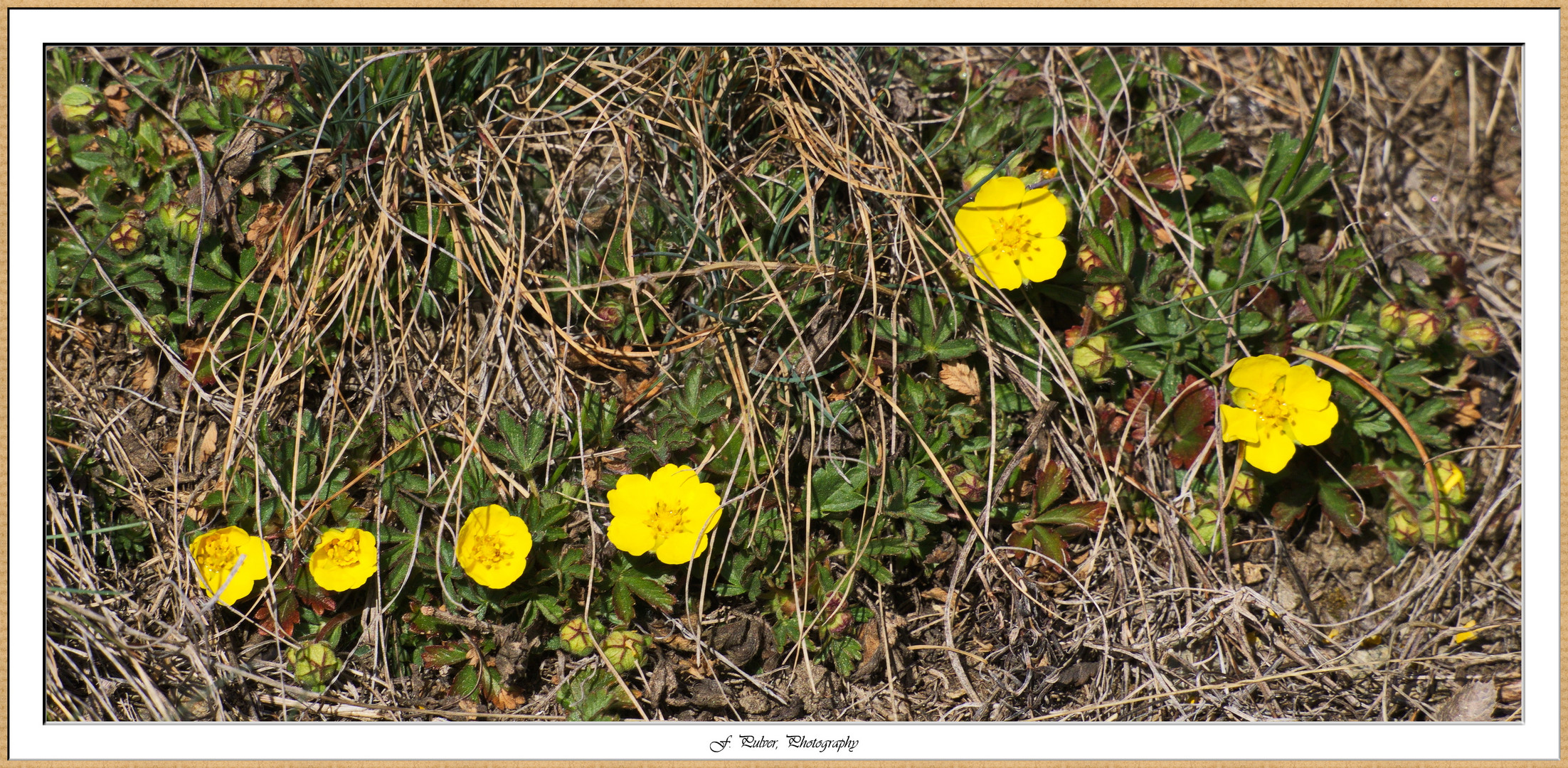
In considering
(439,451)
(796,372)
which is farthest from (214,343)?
(796,372)

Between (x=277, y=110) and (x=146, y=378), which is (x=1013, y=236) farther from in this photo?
(x=146, y=378)

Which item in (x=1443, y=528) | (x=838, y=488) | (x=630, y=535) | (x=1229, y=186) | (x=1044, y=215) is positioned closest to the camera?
(x=630, y=535)

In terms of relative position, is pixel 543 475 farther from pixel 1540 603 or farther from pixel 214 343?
pixel 1540 603

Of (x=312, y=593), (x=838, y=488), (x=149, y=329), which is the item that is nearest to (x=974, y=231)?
(x=838, y=488)

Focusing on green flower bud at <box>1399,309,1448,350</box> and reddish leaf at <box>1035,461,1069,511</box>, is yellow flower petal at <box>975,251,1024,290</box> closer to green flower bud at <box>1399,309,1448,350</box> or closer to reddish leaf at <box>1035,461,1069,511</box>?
reddish leaf at <box>1035,461,1069,511</box>

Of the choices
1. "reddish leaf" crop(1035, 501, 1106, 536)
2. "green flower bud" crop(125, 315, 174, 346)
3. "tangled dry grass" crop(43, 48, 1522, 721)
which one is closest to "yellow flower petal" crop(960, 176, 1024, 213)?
"tangled dry grass" crop(43, 48, 1522, 721)

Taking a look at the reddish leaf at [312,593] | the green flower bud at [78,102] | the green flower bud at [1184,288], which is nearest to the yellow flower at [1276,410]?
the green flower bud at [1184,288]
